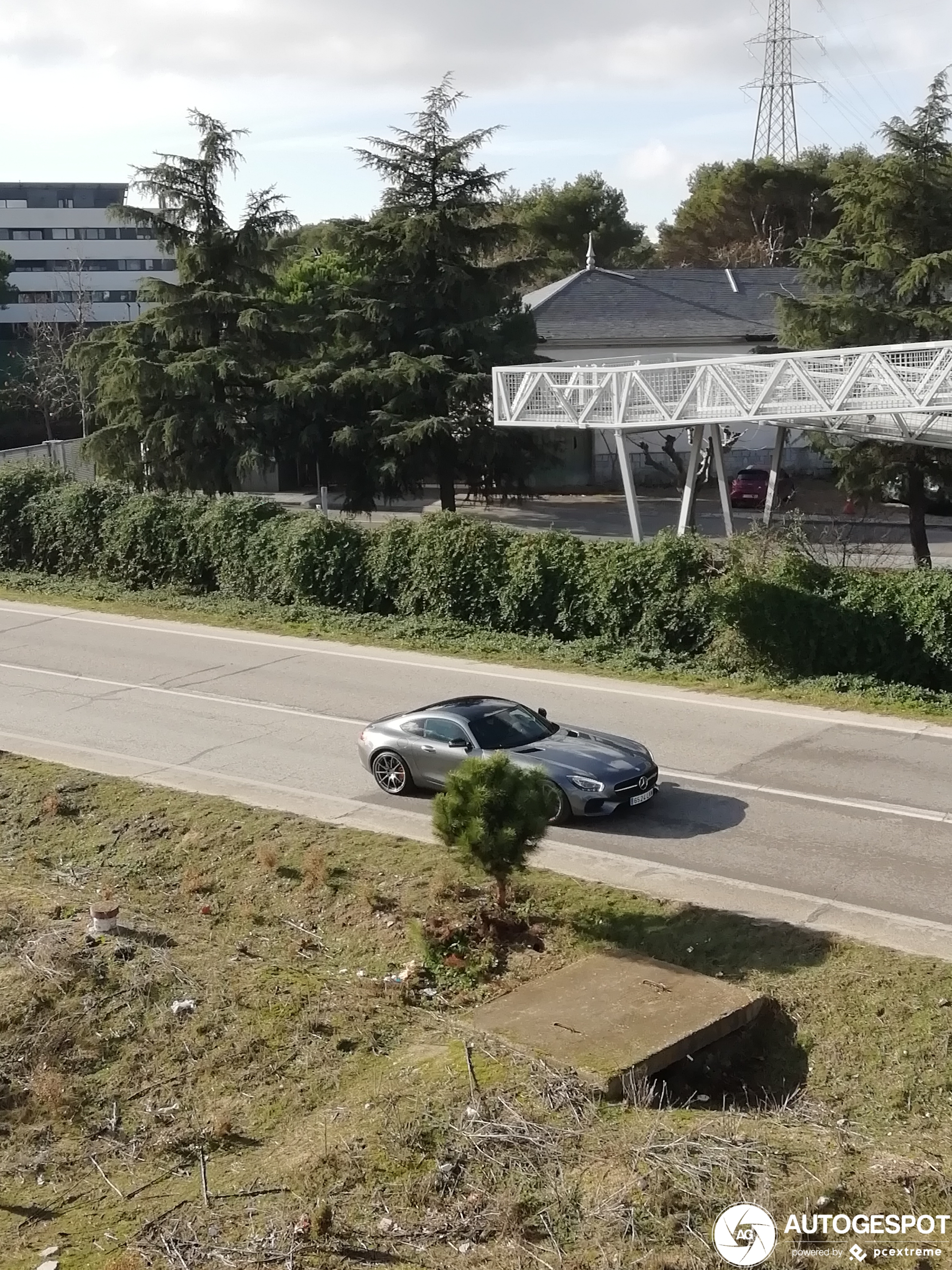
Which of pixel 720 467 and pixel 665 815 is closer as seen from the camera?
pixel 665 815

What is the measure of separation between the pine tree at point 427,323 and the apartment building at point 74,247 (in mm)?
53391

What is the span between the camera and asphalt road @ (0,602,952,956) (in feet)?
42.3

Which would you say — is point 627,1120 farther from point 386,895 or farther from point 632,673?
point 632,673

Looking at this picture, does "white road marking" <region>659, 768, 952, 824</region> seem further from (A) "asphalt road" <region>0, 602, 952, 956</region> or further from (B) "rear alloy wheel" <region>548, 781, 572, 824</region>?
(B) "rear alloy wheel" <region>548, 781, 572, 824</region>

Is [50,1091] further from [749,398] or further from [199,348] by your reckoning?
[199,348]

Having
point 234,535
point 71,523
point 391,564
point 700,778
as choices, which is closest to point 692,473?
point 391,564

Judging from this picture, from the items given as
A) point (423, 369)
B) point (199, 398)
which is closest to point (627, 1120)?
point (423, 369)

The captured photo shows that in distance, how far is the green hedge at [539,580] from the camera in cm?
2044

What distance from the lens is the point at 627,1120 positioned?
8703 mm

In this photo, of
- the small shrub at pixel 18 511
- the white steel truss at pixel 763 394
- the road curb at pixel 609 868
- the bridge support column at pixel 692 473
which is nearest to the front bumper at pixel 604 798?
the road curb at pixel 609 868

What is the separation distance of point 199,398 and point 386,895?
Result: 83.4ft

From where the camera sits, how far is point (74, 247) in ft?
290

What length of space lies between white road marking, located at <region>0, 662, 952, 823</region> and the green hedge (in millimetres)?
5172

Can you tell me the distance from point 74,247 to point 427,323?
60831mm
